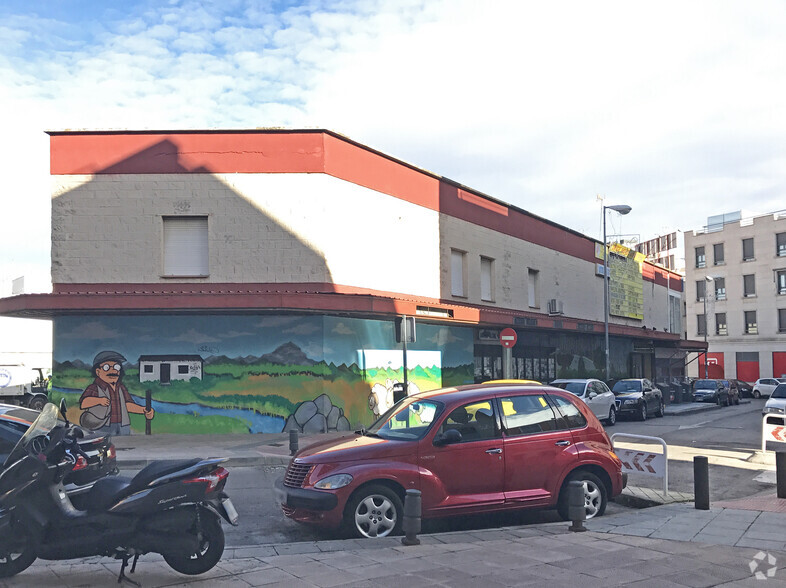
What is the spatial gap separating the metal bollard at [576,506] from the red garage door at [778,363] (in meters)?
59.4

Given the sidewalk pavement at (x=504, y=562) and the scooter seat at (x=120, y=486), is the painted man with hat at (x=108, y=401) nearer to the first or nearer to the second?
the sidewalk pavement at (x=504, y=562)

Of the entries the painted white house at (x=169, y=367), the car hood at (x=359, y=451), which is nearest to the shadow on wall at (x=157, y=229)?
the painted white house at (x=169, y=367)

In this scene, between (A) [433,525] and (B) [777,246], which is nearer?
(A) [433,525]

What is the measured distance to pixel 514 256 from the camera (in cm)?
2936

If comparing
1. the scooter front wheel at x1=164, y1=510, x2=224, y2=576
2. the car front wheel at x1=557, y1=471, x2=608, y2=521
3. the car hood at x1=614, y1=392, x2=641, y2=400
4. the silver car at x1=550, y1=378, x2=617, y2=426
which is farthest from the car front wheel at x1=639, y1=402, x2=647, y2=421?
the scooter front wheel at x1=164, y1=510, x2=224, y2=576

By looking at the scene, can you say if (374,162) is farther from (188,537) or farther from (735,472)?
(188,537)

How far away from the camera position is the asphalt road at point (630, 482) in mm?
8734

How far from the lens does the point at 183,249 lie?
1958 centimetres

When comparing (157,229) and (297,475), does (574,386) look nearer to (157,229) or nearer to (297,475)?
(157,229)

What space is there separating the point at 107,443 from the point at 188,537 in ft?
16.0

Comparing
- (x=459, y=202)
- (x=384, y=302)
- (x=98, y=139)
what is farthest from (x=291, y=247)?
(x=459, y=202)

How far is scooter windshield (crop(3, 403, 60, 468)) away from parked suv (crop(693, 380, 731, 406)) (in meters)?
36.9

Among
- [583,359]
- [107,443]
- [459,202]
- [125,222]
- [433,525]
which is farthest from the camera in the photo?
[583,359]

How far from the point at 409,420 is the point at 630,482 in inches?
219
